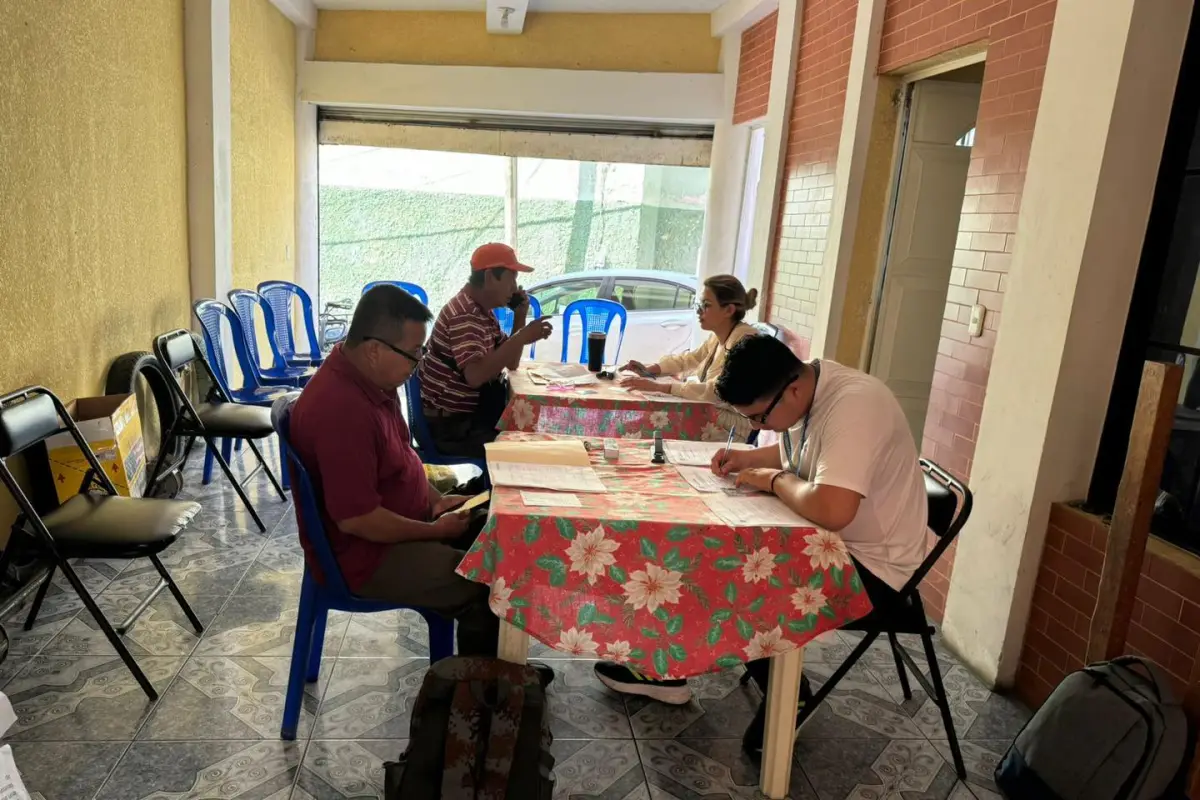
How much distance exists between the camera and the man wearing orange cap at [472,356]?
3.39 metres

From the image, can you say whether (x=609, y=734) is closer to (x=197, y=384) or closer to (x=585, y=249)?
(x=197, y=384)

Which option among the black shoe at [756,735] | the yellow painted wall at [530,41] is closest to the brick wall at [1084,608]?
the black shoe at [756,735]

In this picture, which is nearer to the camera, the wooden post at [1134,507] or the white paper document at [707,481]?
the wooden post at [1134,507]

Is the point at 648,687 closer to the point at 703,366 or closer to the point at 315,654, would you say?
the point at 315,654

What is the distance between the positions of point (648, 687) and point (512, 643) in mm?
705

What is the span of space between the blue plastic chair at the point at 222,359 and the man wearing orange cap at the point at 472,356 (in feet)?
3.57

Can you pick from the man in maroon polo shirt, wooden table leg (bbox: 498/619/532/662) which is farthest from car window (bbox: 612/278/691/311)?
wooden table leg (bbox: 498/619/532/662)

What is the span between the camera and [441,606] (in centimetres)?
211

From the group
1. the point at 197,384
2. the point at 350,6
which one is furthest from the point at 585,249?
the point at 197,384

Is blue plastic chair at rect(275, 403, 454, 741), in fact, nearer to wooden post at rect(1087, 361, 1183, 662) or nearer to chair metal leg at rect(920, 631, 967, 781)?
chair metal leg at rect(920, 631, 967, 781)

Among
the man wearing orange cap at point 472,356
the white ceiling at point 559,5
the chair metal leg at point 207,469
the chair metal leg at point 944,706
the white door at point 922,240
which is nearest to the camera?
the chair metal leg at point 944,706

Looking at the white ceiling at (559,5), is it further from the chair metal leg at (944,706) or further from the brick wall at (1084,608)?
the chair metal leg at (944,706)

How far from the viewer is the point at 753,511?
200 centimetres

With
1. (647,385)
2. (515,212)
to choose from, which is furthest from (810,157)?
(515,212)
